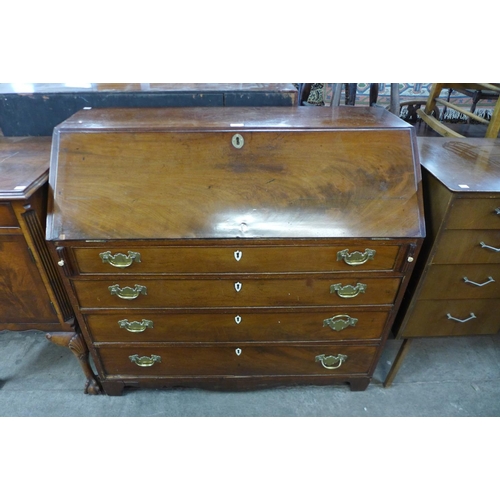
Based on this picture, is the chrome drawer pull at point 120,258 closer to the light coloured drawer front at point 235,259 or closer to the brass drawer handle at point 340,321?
the light coloured drawer front at point 235,259

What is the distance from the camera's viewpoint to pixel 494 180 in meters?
1.20

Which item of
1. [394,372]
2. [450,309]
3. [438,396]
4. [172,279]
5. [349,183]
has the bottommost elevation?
[438,396]

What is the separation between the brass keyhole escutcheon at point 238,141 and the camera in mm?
1164

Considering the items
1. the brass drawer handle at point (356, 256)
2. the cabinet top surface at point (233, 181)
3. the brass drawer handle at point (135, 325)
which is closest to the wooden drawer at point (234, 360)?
the brass drawer handle at point (135, 325)

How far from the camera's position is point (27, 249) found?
1185 millimetres

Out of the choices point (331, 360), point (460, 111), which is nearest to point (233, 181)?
point (331, 360)

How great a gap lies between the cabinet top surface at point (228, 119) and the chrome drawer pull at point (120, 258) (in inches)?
17.0

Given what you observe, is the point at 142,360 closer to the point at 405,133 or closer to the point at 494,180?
the point at 405,133

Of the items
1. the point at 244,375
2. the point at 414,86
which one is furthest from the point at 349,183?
the point at 414,86

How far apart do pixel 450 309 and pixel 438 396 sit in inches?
22.5

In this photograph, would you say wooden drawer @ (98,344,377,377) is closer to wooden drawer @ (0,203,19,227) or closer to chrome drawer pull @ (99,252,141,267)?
chrome drawer pull @ (99,252,141,267)

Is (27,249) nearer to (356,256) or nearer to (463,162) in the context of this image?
(356,256)

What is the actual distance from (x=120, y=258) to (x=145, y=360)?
22.2 inches

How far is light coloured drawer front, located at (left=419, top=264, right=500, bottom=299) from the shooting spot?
4.30 feet
